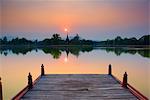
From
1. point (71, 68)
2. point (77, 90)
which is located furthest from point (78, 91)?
point (71, 68)

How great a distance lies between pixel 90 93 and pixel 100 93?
1.35ft

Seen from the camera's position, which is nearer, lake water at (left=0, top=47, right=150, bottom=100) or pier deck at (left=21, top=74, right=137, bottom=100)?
pier deck at (left=21, top=74, right=137, bottom=100)

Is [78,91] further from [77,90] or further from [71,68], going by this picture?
[71,68]

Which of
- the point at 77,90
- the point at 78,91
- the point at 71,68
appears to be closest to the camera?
the point at 78,91

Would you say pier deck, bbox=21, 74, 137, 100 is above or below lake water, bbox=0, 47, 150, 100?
above

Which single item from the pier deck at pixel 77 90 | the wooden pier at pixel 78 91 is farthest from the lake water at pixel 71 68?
the wooden pier at pixel 78 91

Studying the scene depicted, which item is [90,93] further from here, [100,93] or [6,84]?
[6,84]

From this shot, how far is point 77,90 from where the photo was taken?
14000 millimetres

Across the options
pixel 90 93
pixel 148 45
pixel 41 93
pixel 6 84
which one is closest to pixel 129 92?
pixel 90 93

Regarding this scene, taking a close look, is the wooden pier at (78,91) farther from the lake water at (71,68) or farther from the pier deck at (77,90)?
the lake water at (71,68)

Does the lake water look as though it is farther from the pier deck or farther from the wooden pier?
the wooden pier

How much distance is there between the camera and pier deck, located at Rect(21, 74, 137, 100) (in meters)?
12.5

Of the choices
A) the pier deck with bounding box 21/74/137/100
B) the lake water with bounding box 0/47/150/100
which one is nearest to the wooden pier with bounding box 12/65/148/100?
the pier deck with bounding box 21/74/137/100

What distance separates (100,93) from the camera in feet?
43.6
